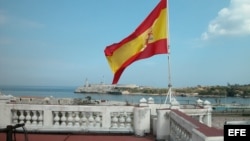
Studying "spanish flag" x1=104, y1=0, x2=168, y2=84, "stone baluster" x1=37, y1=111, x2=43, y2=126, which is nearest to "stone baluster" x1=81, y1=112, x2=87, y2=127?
"stone baluster" x1=37, y1=111, x2=43, y2=126

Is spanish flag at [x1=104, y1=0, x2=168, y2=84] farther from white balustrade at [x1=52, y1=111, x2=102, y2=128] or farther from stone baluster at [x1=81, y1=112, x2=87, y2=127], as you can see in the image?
stone baluster at [x1=81, y1=112, x2=87, y2=127]

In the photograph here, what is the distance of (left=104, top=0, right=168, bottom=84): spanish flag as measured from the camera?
34.8ft

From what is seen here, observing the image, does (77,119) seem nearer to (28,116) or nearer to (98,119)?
(98,119)

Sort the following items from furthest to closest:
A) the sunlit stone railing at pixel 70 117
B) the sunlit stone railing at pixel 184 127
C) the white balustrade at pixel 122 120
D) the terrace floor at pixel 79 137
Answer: the white balustrade at pixel 122 120 < the sunlit stone railing at pixel 70 117 < the terrace floor at pixel 79 137 < the sunlit stone railing at pixel 184 127

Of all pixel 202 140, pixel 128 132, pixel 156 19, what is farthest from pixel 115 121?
pixel 202 140

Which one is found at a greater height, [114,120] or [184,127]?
[184,127]

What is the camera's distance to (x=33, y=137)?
9883 millimetres

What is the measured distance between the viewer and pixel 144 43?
10812mm

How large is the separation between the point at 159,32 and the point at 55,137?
4559 millimetres

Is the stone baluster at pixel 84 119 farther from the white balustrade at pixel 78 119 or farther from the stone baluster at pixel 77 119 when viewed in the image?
the stone baluster at pixel 77 119

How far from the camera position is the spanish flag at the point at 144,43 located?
10.6m

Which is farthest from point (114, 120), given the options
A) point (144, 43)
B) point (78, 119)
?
point (144, 43)

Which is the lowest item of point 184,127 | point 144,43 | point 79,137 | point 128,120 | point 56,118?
point 79,137

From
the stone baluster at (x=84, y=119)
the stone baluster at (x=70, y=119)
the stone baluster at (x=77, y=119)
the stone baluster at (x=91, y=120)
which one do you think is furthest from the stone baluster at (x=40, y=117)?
the stone baluster at (x=91, y=120)
